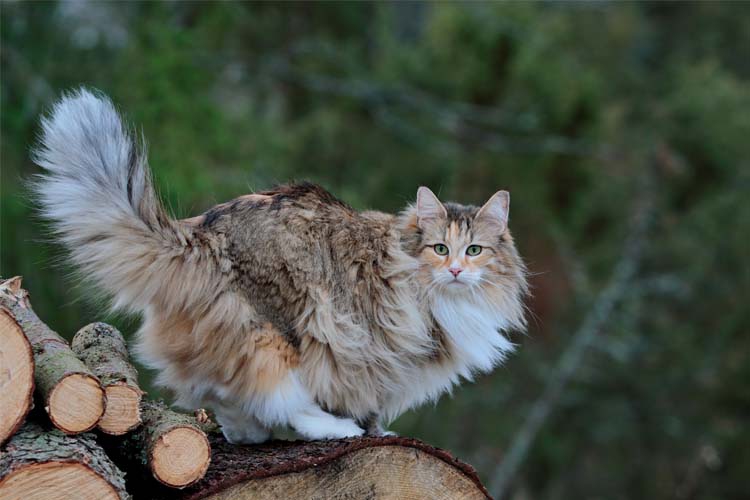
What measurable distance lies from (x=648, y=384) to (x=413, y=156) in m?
4.48

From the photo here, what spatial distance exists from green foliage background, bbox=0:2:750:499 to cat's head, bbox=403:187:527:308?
209 inches

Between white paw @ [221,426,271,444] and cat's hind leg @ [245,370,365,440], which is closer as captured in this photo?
cat's hind leg @ [245,370,365,440]

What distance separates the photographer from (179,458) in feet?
8.64

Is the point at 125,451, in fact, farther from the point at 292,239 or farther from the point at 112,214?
the point at 292,239

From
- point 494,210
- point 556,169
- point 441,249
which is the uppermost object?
point 556,169

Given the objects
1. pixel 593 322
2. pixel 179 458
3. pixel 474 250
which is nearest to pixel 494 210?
pixel 474 250

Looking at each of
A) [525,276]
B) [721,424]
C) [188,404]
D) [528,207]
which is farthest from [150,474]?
[721,424]

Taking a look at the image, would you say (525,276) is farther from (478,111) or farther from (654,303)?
(654,303)

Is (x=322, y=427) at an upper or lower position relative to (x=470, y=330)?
lower

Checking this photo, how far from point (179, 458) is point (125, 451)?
0.24 meters

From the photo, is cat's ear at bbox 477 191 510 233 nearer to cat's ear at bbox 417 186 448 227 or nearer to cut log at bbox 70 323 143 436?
cat's ear at bbox 417 186 448 227

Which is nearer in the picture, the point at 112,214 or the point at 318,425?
the point at 112,214

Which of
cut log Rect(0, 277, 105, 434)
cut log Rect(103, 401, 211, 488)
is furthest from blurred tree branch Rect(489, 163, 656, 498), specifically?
cut log Rect(0, 277, 105, 434)

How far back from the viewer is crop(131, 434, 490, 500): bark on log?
274 cm
